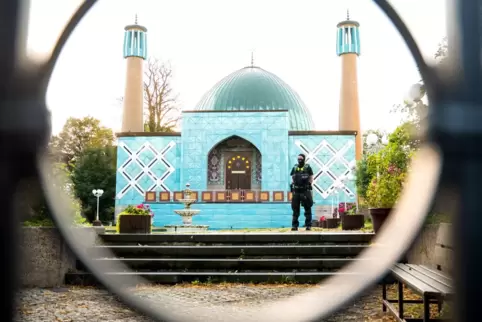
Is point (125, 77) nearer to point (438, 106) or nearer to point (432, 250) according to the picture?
point (432, 250)

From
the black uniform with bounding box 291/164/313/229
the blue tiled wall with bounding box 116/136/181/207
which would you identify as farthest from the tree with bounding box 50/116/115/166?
the black uniform with bounding box 291/164/313/229

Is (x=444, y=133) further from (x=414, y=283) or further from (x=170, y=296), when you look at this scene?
(x=170, y=296)

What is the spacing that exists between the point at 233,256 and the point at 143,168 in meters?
20.0

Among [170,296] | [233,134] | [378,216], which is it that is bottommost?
[170,296]

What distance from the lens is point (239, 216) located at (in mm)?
24562

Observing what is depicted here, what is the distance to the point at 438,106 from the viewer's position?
0.83 m

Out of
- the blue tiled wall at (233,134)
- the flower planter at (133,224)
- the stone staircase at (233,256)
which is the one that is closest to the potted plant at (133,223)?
the flower planter at (133,224)

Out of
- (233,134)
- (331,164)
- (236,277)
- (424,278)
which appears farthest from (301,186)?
(233,134)

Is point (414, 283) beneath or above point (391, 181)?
beneath

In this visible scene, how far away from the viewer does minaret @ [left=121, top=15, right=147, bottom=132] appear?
32.0 m

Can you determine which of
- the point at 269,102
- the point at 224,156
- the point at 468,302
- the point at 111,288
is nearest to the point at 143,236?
the point at 111,288

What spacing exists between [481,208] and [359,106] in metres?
35.0

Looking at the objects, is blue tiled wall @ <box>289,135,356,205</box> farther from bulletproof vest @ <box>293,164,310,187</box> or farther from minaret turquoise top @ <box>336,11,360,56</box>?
bulletproof vest @ <box>293,164,310,187</box>

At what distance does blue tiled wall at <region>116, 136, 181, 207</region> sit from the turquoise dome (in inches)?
233
